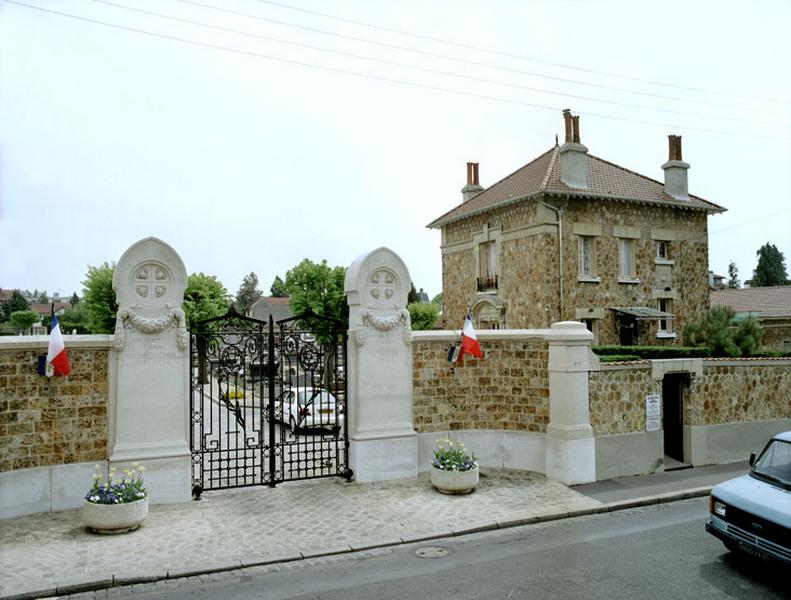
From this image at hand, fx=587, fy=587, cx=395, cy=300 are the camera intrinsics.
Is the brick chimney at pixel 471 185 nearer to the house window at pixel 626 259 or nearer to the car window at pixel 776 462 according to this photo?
the house window at pixel 626 259

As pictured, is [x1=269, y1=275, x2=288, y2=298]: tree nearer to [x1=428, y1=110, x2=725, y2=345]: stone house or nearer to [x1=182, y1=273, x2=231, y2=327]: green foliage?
[x1=182, y1=273, x2=231, y2=327]: green foliage

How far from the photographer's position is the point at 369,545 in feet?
28.2

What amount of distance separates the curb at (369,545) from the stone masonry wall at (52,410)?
3221mm

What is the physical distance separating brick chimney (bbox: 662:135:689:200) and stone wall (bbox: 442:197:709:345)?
0.88 m

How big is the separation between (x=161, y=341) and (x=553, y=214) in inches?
691

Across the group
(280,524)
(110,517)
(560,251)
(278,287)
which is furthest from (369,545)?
(278,287)

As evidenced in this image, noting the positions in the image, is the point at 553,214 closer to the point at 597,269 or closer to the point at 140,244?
the point at 597,269

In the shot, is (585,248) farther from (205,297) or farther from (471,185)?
(205,297)

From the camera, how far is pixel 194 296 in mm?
34125

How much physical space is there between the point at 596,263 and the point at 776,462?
17215 millimetres

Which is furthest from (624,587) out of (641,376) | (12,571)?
(12,571)

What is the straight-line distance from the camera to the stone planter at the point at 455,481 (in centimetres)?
1091

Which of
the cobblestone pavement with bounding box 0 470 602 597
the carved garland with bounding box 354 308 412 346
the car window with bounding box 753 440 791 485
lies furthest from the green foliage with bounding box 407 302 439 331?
the car window with bounding box 753 440 791 485

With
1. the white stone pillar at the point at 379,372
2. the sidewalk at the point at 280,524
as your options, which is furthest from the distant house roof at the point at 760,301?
the white stone pillar at the point at 379,372
